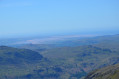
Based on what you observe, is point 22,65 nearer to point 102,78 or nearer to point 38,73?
point 38,73

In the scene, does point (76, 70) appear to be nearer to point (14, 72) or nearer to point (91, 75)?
point (14, 72)

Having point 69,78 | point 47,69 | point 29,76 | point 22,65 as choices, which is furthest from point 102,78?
point 22,65

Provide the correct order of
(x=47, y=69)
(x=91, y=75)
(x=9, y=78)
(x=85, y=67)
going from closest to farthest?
1. (x=91, y=75)
2. (x=9, y=78)
3. (x=47, y=69)
4. (x=85, y=67)

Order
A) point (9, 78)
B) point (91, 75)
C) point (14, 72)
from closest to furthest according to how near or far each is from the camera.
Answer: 1. point (91, 75)
2. point (9, 78)
3. point (14, 72)

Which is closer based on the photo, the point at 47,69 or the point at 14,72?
the point at 14,72

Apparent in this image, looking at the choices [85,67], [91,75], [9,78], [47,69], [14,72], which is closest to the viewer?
[91,75]

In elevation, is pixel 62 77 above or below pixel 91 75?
below

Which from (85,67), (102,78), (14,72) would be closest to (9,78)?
(14,72)

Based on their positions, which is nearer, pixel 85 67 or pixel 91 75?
pixel 91 75

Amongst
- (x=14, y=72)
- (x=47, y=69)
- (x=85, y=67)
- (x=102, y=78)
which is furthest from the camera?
(x=85, y=67)
